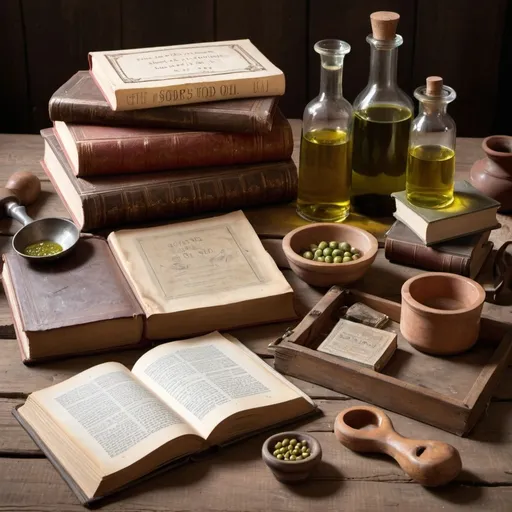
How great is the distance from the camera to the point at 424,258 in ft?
4.59

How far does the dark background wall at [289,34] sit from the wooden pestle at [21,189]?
26.2 inches

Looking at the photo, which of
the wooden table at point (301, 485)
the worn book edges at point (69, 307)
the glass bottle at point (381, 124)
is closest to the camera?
the wooden table at point (301, 485)

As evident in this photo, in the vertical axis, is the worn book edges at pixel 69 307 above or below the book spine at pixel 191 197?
below

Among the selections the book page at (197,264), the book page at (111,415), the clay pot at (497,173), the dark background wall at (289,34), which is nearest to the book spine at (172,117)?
the book page at (197,264)

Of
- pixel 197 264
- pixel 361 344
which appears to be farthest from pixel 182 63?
pixel 361 344

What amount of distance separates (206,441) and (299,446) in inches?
4.2

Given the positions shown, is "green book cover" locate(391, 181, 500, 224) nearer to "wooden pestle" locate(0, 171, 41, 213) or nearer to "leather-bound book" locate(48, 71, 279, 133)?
"leather-bound book" locate(48, 71, 279, 133)

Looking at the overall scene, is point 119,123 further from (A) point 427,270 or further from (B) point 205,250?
(A) point 427,270

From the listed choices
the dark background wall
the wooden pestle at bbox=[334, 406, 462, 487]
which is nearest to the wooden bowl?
the wooden pestle at bbox=[334, 406, 462, 487]

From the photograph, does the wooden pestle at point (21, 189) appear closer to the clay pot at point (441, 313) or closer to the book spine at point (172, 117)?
the book spine at point (172, 117)

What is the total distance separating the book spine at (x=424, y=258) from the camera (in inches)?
53.7

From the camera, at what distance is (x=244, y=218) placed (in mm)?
1483

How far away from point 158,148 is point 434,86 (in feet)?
1.49

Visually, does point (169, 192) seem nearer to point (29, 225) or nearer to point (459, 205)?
point (29, 225)
